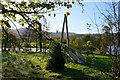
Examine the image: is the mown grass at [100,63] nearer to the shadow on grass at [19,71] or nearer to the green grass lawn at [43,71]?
the green grass lawn at [43,71]

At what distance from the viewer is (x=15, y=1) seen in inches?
48.3

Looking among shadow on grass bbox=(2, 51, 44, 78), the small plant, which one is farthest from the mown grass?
shadow on grass bbox=(2, 51, 44, 78)

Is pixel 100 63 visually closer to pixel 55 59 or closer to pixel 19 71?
pixel 55 59

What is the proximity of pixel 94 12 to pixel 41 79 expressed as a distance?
9.26 feet

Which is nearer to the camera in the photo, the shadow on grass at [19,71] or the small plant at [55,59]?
the shadow on grass at [19,71]

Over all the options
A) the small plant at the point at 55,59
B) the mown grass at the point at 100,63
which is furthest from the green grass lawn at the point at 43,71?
the mown grass at the point at 100,63

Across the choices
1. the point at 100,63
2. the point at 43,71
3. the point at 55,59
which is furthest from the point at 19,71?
the point at 100,63

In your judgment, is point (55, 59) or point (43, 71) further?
point (55, 59)

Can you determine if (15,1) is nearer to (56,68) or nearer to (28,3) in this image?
(28,3)

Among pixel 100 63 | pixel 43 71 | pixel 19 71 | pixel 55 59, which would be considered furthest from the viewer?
pixel 100 63

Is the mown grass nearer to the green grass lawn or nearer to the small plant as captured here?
the green grass lawn

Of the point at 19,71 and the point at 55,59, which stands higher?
the point at 55,59

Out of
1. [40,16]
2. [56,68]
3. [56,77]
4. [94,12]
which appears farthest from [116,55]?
[56,68]

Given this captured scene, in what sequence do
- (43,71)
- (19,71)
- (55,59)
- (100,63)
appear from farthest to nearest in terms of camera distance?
(100,63) < (55,59) < (43,71) < (19,71)
